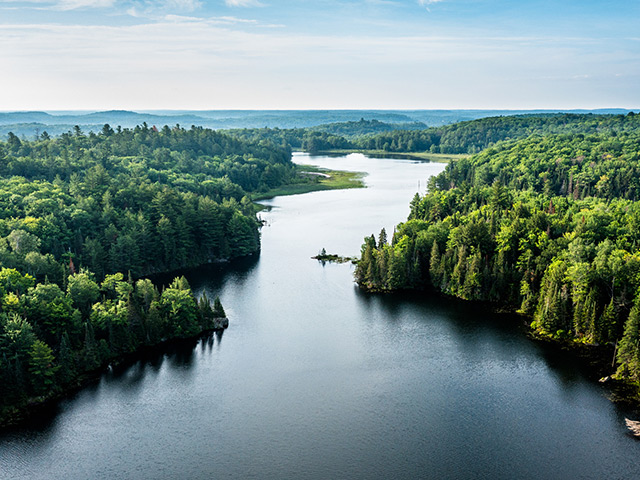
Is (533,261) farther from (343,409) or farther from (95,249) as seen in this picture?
(95,249)

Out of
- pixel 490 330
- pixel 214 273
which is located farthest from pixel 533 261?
pixel 214 273

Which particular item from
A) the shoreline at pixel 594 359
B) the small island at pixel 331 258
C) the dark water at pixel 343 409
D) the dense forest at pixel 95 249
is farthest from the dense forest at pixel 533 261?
the dense forest at pixel 95 249

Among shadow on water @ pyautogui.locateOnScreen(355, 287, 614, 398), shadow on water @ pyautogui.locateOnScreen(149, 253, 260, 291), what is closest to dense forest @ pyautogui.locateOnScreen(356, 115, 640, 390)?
shadow on water @ pyautogui.locateOnScreen(355, 287, 614, 398)

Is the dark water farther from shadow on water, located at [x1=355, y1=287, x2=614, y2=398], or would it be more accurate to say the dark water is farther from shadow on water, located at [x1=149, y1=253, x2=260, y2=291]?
shadow on water, located at [x1=149, y1=253, x2=260, y2=291]

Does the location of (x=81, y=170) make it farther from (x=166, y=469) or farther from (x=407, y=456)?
(x=407, y=456)

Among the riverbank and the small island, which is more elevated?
the small island
